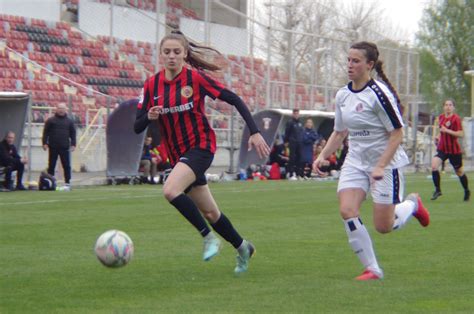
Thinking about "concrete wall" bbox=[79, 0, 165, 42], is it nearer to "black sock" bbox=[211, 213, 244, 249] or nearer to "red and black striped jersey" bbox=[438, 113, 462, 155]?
"red and black striped jersey" bbox=[438, 113, 462, 155]

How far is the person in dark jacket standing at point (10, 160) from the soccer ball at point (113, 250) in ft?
42.5

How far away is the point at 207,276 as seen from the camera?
7.86 metres

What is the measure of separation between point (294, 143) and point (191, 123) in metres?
19.1

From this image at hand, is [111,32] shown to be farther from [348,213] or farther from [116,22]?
[348,213]

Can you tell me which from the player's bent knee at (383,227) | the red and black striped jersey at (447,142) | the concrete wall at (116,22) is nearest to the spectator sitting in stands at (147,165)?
the red and black striped jersey at (447,142)

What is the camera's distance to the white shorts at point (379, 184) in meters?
7.79

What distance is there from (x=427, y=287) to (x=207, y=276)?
5.51 feet

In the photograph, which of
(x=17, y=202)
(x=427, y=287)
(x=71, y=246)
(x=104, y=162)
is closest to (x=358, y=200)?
(x=427, y=287)

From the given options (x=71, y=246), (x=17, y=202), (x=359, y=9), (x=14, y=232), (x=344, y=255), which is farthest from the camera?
(x=359, y=9)

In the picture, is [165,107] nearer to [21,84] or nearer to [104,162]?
[104,162]

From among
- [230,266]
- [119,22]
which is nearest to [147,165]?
[119,22]

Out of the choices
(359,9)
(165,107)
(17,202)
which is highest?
(359,9)

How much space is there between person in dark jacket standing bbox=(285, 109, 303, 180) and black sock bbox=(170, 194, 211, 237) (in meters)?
18.9

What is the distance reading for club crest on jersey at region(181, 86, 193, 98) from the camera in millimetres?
8055
